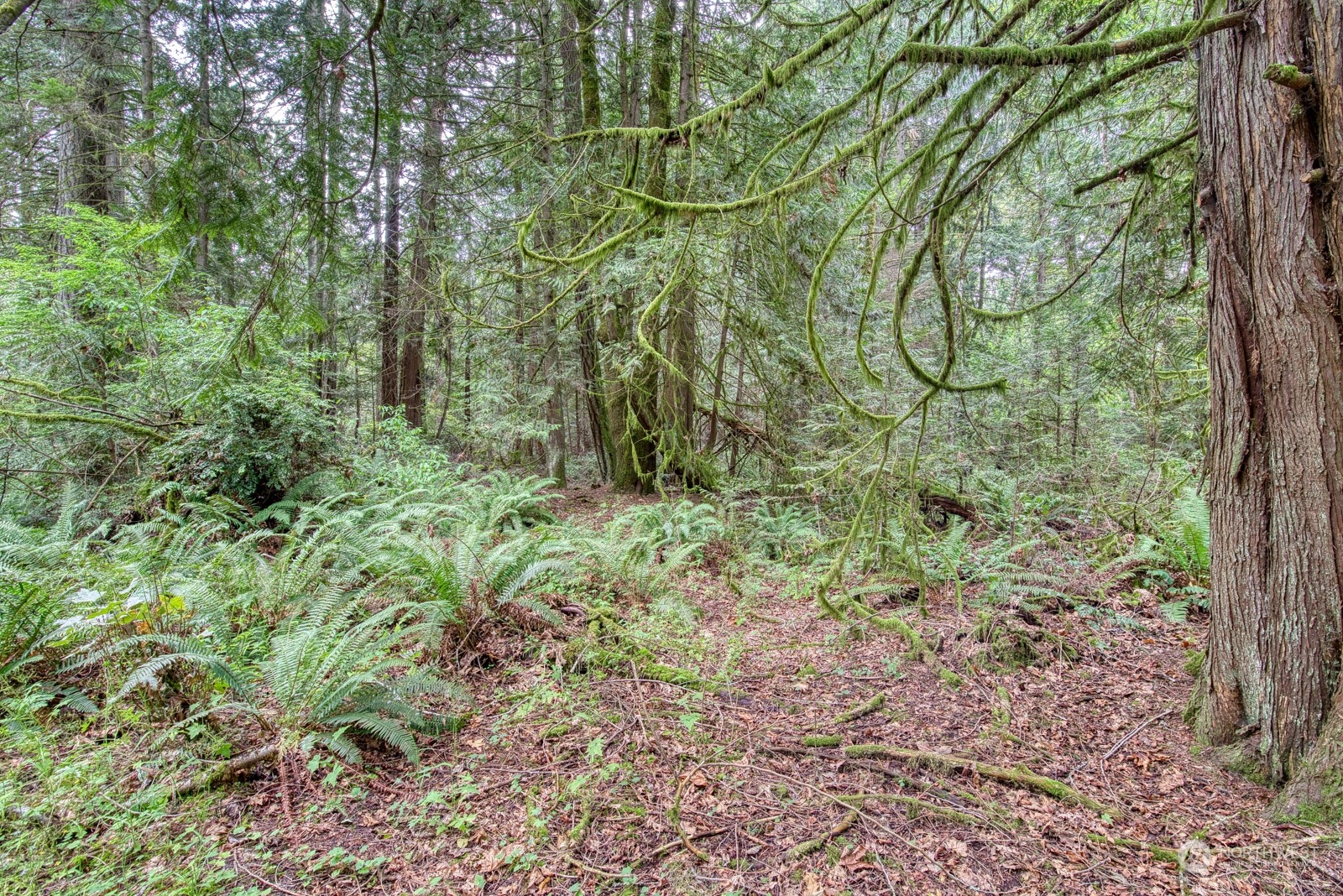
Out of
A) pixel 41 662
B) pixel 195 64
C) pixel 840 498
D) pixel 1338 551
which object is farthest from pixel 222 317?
pixel 1338 551

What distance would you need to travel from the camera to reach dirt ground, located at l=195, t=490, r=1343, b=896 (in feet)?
6.59

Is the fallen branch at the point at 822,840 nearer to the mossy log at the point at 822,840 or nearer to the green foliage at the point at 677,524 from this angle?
the mossy log at the point at 822,840

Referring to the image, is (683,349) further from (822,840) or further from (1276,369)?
(822,840)

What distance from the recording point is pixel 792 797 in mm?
2432

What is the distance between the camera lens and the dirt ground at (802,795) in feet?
6.59

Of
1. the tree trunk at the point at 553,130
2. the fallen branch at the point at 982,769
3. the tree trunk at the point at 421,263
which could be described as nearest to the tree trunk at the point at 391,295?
the tree trunk at the point at 421,263

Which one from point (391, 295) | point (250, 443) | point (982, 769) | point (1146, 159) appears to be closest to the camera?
point (982, 769)

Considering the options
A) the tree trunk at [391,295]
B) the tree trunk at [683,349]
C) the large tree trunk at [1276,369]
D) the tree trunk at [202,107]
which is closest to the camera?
the large tree trunk at [1276,369]

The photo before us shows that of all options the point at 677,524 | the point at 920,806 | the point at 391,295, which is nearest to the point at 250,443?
the point at 391,295

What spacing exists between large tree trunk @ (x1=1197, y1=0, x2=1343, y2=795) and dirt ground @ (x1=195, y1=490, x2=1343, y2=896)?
0.50 meters

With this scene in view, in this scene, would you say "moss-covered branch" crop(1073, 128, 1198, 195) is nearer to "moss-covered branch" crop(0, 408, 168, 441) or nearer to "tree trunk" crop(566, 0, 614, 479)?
"tree trunk" crop(566, 0, 614, 479)

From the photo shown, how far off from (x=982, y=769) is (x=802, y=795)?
2.76 ft

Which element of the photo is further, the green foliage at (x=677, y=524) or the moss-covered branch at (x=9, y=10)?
the green foliage at (x=677, y=524)

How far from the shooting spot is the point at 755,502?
Answer: 24.1ft
